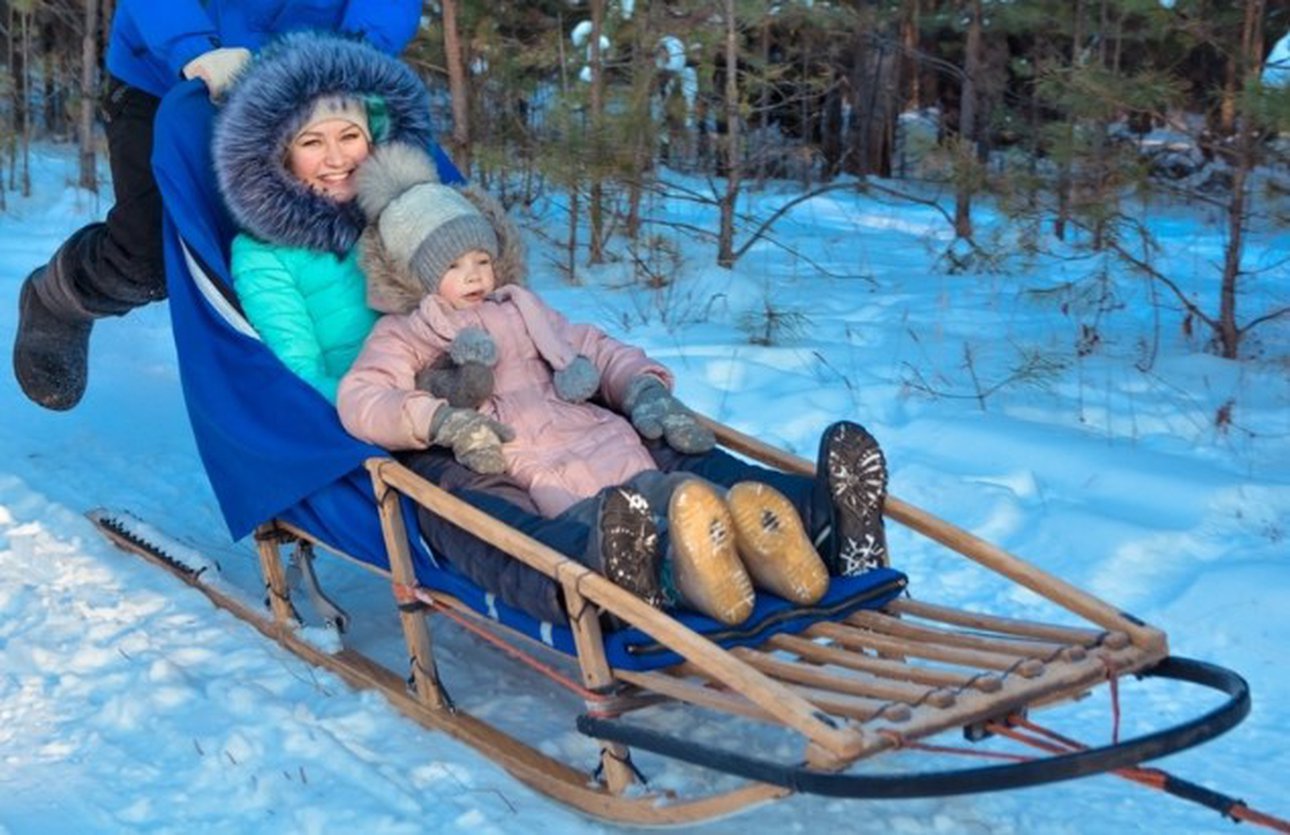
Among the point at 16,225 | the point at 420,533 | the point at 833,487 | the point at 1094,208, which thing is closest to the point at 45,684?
the point at 420,533

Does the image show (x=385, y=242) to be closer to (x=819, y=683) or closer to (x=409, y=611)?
(x=409, y=611)

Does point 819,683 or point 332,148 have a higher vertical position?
point 332,148

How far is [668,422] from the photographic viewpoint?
12.4 ft

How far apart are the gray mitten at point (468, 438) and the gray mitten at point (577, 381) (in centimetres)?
34

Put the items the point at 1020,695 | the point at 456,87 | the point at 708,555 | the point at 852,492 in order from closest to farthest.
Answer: the point at 1020,695, the point at 708,555, the point at 852,492, the point at 456,87

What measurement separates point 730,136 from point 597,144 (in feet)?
2.12

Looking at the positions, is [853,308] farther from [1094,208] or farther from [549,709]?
[549,709]

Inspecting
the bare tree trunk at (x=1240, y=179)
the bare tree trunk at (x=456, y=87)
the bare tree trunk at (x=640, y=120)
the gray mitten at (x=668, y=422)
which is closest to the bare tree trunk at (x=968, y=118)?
the bare tree trunk at (x=1240, y=179)

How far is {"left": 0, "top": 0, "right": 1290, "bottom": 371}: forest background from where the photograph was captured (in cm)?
620

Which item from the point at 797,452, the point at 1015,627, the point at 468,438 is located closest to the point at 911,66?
the point at 797,452

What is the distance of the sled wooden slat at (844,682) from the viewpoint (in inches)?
104

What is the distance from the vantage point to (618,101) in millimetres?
8180

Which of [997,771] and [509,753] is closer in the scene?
[997,771]

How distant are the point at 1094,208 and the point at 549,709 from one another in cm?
352
